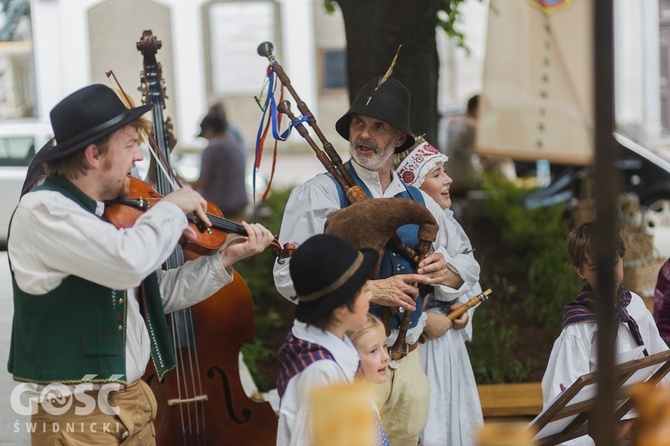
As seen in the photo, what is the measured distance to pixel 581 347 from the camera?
3.72 metres

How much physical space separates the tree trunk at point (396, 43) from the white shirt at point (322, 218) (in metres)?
2.19

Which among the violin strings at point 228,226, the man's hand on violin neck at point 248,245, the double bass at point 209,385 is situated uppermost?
the violin strings at point 228,226

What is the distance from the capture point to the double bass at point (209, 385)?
13.2ft

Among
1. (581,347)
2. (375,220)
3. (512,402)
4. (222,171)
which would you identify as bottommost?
(512,402)

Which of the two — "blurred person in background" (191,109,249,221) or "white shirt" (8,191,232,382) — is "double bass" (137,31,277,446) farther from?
"blurred person in background" (191,109,249,221)

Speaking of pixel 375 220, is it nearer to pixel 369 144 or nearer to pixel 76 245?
pixel 369 144

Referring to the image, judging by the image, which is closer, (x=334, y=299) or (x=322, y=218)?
(x=334, y=299)

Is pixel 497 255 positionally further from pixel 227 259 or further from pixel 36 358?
pixel 36 358

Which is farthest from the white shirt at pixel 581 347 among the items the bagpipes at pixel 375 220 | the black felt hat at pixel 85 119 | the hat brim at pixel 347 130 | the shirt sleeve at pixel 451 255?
the black felt hat at pixel 85 119

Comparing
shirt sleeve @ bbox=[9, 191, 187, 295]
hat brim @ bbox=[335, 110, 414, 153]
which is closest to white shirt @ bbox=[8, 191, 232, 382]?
shirt sleeve @ bbox=[9, 191, 187, 295]

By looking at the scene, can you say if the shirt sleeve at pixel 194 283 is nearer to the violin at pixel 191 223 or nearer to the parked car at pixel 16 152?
the violin at pixel 191 223

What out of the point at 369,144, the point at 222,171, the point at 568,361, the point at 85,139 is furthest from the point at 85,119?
the point at 222,171

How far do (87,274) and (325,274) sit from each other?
2.22 feet

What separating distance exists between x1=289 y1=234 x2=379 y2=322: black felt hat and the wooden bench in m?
2.17
